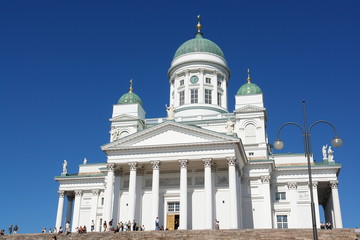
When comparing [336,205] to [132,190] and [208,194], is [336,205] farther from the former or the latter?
[132,190]

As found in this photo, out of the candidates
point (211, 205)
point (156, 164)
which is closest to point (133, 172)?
point (156, 164)

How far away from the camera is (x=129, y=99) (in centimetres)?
5428

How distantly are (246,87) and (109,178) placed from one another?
20.0 meters

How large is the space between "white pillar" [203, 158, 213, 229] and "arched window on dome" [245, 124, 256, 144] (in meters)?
10.2

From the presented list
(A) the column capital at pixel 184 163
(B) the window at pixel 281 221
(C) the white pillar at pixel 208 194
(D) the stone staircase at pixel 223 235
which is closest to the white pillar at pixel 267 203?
(B) the window at pixel 281 221

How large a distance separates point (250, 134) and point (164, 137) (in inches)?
467

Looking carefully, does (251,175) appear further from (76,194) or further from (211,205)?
(76,194)

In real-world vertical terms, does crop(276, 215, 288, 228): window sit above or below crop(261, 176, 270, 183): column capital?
below

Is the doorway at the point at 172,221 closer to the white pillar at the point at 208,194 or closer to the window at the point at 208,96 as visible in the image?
the white pillar at the point at 208,194

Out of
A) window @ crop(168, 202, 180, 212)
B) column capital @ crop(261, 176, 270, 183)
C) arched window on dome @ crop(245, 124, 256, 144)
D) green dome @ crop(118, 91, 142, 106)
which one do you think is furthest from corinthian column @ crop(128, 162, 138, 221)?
green dome @ crop(118, 91, 142, 106)

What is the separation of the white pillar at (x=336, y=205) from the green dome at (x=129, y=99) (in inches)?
958

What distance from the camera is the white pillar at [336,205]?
4419 centimetres

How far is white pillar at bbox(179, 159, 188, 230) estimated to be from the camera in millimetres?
37781

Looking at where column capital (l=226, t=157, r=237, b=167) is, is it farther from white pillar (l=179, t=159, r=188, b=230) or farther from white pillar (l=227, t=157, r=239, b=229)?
white pillar (l=179, t=159, r=188, b=230)
